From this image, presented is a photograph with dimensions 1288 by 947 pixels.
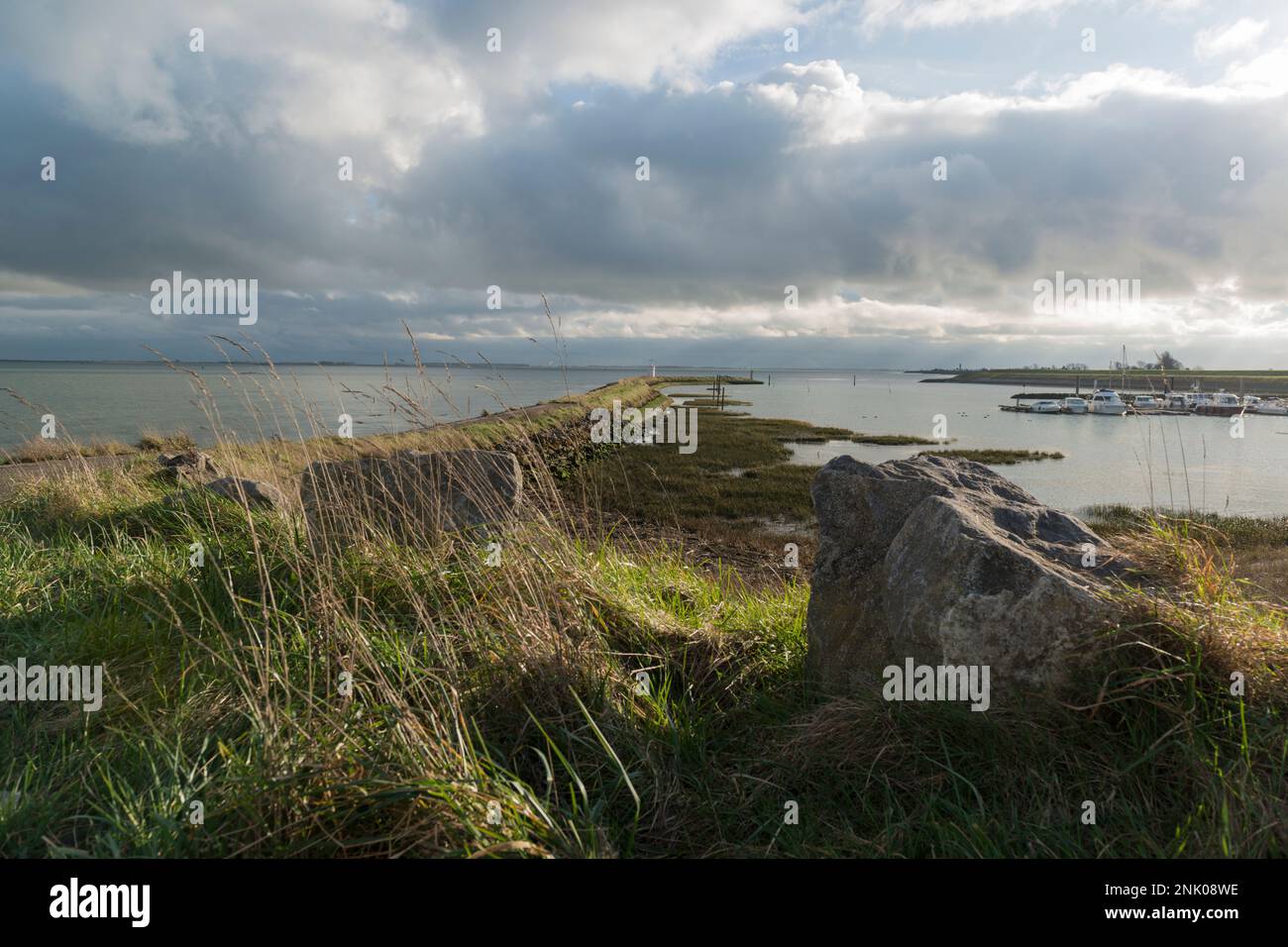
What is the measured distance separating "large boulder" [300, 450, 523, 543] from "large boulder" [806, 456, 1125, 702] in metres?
2.53

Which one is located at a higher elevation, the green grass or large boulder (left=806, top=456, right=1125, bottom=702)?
the green grass

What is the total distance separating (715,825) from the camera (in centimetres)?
307

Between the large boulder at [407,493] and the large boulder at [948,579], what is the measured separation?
2.53 metres

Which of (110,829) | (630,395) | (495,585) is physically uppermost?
(630,395)

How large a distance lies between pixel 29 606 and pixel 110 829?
3.72 meters

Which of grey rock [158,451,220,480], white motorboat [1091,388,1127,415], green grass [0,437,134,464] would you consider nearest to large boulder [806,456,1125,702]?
grey rock [158,451,220,480]

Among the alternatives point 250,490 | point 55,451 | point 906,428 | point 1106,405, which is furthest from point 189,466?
point 1106,405

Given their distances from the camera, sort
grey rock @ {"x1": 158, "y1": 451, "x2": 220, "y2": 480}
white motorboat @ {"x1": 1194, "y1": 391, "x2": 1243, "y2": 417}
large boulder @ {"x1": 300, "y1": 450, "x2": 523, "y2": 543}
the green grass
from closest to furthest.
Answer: large boulder @ {"x1": 300, "y1": 450, "x2": 523, "y2": 543}
grey rock @ {"x1": 158, "y1": 451, "x2": 220, "y2": 480}
the green grass
white motorboat @ {"x1": 1194, "y1": 391, "x2": 1243, "y2": 417}

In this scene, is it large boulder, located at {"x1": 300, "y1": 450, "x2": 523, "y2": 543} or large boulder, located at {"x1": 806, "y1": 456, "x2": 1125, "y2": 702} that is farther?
large boulder, located at {"x1": 300, "y1": 450, "x2": 523, "y2": 543}

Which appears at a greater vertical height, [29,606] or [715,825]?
[29,606]

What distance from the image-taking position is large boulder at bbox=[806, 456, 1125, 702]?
344cm

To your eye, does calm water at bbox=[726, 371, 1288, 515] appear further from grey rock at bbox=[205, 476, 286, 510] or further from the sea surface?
grey rock at bbox=[205, 476, 286, 510]
